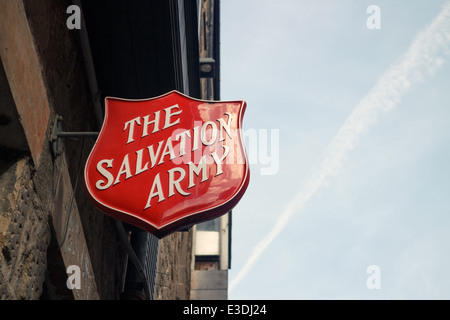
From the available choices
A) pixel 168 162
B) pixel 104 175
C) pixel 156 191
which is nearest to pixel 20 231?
pixel 104 175

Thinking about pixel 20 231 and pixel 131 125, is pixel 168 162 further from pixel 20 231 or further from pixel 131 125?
pixel 20 231

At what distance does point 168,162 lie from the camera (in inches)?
150

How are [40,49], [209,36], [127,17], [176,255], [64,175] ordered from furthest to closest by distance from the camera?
[209,36] < [176,255] < [127,17] < [64,175] < [40,49]

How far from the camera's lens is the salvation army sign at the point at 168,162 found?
3.55 m

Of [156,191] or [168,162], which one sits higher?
[168,162]

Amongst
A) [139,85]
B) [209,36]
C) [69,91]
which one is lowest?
[69,91]

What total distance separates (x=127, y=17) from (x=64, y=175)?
1483mm

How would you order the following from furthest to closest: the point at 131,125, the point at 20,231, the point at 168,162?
the point at 131,125
the point at 168,162
the point at 20,231

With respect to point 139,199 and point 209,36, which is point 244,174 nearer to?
point 139,199

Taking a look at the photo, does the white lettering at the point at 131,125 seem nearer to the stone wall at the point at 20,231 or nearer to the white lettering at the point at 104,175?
the white lettering at the point at 104,175

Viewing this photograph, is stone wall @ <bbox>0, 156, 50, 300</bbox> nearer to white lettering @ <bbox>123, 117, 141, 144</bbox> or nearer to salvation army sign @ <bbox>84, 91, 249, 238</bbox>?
salvation army sign @ <bbox>84, 91, 249, 238</bbox>

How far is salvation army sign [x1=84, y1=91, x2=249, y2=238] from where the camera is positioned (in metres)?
3.55
